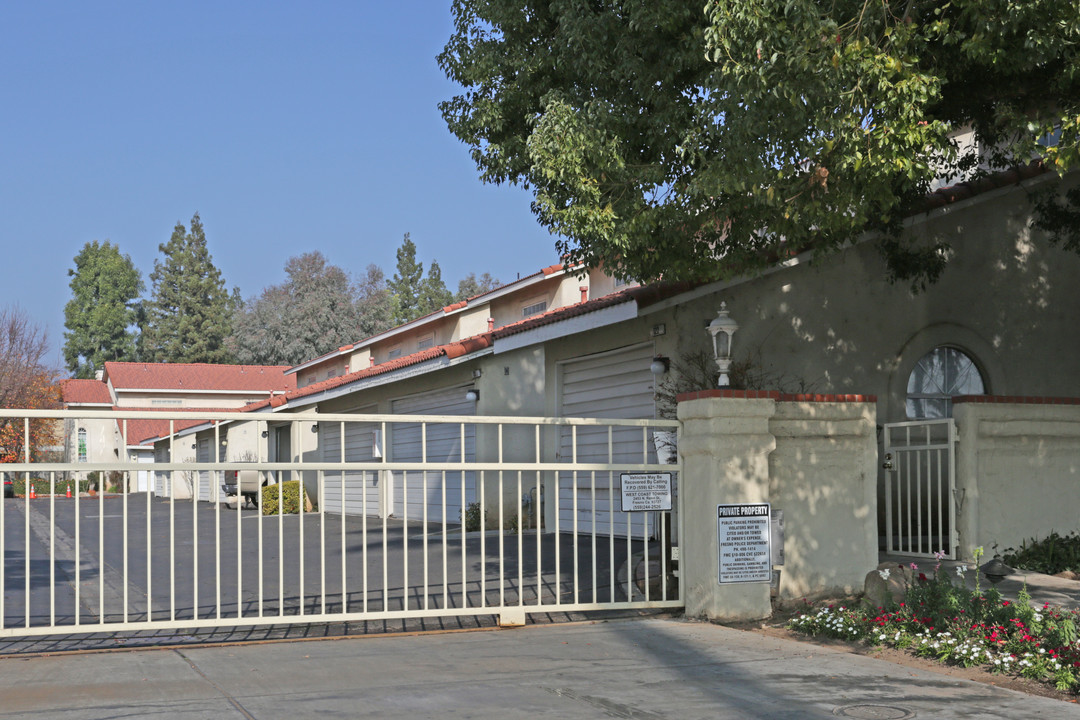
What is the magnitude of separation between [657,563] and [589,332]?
20.0ft

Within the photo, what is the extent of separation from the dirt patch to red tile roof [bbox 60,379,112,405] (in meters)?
59.2

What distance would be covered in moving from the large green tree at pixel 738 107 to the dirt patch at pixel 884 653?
3.25 metres

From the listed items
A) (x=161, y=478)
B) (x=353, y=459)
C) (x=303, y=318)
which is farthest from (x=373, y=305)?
(x=353, y=459)

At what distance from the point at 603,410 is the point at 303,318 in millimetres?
51745

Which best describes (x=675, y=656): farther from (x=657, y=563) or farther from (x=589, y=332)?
(x=589, y=332)

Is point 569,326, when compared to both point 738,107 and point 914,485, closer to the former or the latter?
point 914,485

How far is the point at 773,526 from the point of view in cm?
898

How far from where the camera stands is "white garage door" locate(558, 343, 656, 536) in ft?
47.9

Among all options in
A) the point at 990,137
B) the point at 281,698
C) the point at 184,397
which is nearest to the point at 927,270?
the point at 990,137

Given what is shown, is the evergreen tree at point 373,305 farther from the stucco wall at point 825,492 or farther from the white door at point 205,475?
the stucco wall at point 825,492

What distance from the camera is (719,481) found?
8.71 m

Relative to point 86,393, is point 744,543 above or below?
below

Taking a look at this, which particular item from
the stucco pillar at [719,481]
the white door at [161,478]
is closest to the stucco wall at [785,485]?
the stucco pillar at [719,481]

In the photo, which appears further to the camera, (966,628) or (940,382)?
(940,382)
